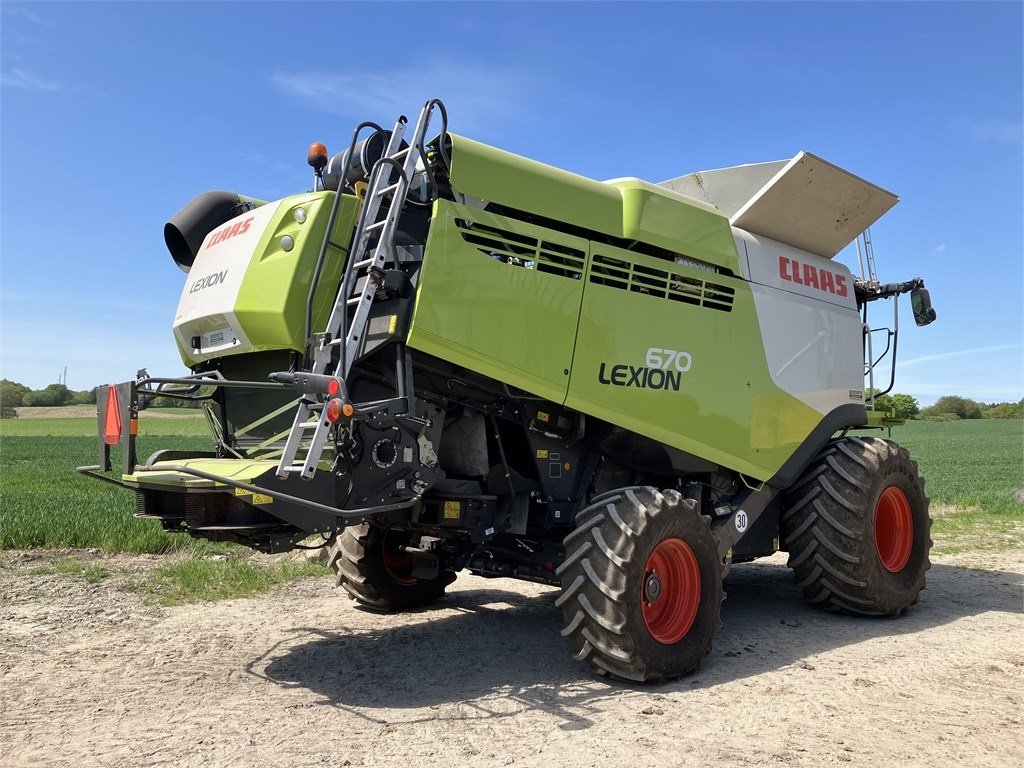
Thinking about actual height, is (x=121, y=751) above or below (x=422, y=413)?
below

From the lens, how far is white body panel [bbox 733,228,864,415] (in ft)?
21.2

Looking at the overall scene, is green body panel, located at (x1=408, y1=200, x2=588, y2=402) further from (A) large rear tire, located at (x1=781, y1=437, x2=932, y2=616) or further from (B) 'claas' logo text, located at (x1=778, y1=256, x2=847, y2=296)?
(A) large rear tire, located at (x1=781, y1=437, x2=932, y2=616)

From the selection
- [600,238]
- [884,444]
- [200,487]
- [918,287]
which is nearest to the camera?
[200,487]

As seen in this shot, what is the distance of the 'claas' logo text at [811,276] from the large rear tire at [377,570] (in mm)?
3737

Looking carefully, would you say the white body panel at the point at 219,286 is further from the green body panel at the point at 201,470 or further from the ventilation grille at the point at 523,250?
the ventilation grille at the point at 523,250

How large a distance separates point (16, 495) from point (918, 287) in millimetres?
13718

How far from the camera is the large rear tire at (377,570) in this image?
6.54 meters

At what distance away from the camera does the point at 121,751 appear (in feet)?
12.3

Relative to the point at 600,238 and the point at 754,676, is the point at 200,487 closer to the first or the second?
the point at 600,238

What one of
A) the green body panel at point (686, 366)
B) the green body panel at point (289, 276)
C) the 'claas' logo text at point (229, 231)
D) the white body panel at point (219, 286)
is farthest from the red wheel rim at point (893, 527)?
the 'claas' logo text at point (229, 231)

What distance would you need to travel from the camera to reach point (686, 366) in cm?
573

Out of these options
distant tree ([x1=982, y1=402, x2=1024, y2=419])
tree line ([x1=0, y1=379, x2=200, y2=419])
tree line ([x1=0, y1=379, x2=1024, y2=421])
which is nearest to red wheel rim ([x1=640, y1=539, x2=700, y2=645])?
tree line ([x1=0, y1=379, x2=1024, y2=421])

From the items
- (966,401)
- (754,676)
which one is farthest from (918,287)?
(966,401)

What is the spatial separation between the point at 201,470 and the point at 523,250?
226 centimetres
